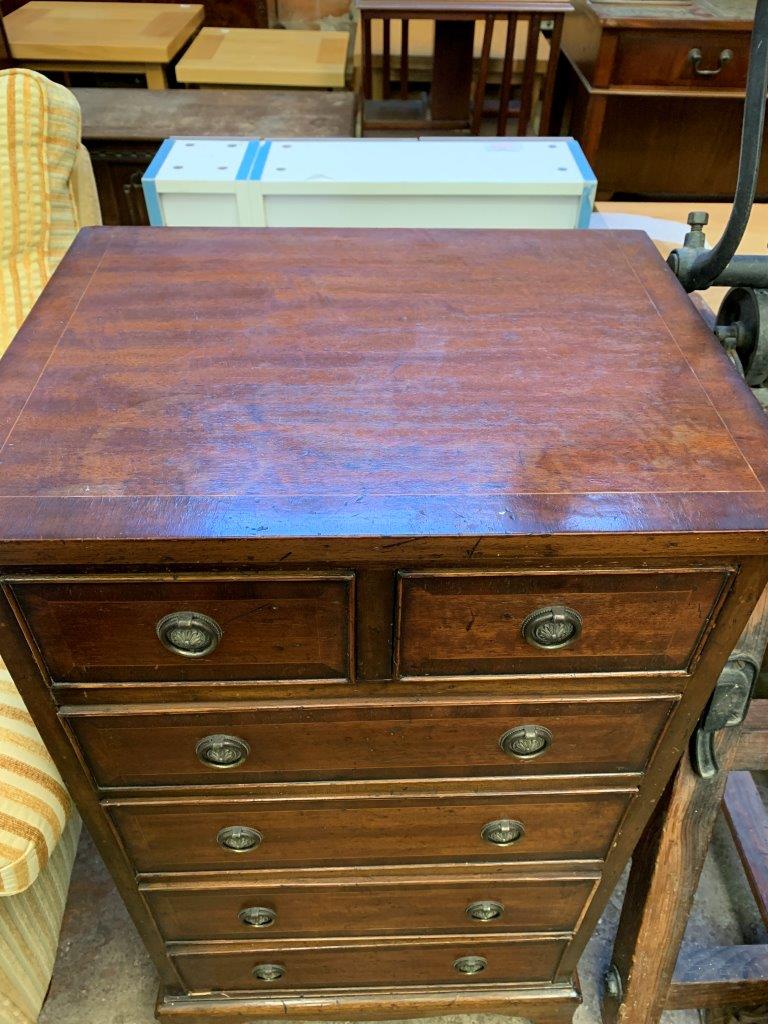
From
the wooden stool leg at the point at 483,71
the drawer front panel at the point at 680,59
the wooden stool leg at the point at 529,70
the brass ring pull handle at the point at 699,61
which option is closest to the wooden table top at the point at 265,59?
the wooden stool leg at the point at 483,71

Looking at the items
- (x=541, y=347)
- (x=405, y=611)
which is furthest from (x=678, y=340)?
(x=405, y=611)

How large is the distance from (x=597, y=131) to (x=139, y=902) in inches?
107

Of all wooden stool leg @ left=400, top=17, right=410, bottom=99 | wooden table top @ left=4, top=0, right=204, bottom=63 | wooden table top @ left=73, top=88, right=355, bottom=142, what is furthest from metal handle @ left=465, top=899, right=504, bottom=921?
wooden table top @ left=4, top=0, right=204, bottom=63

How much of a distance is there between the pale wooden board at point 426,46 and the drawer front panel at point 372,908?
314 cm

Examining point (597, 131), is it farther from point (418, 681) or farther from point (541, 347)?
point (418, 681)

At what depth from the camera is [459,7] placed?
264cm

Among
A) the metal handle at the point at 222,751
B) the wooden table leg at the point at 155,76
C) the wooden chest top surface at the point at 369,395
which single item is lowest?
the wooden table leg at the point at 155,76

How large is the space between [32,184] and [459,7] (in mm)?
1953

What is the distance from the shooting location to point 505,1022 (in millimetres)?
1296

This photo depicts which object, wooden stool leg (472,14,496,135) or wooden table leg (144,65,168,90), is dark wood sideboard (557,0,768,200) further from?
wooden table leg (144,65,168,90)

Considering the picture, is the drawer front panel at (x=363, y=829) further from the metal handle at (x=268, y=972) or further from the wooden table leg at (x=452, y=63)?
the wooden table leg at (x=452, y=63)

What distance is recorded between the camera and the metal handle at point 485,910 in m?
1.05

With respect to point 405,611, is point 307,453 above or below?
above

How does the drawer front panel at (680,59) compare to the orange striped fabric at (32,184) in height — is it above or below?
below
